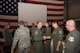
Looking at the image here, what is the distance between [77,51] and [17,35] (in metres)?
2.46

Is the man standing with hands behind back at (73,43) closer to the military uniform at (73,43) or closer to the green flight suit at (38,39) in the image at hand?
the military uniform at (73,43)

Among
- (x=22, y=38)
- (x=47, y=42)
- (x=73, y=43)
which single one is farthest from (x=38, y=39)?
(x=73, y=43)

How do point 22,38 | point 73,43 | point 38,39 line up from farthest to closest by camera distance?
A: point 38,39, point 22,38, point 73,43

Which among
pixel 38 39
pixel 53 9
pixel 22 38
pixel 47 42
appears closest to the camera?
pixel 22 38

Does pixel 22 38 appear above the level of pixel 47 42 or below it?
above

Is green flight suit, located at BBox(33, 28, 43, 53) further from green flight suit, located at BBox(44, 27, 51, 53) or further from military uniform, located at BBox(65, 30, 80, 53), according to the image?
military uniform, located at BBox(65, 30, 80, 53)

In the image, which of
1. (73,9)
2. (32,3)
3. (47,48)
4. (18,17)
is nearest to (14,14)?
(18,17)

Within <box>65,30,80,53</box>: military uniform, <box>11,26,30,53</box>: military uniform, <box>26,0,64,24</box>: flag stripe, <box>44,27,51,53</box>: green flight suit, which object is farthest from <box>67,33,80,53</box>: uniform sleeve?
<box>26,0,64,24</box>: flag stripe

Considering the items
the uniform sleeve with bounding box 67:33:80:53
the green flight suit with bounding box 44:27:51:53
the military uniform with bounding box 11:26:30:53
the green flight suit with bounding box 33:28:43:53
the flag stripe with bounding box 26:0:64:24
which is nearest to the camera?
the uniform sleeve with bounding box 67:33:80:53

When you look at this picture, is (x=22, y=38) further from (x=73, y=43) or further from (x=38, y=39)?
(x=73, y=43)

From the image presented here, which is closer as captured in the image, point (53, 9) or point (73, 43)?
point (73, 43)

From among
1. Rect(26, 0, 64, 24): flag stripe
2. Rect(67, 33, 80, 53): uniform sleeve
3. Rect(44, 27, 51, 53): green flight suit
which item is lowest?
Rect(44, 27, 51, 53): green flight suit

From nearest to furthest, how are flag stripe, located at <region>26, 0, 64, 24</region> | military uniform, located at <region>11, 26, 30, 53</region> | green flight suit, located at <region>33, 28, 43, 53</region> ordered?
1. military uniform, located at <region>11, 26, 30, 53</region>
2. green flight suit, located at <region>33, 28, 43, 53</region>
3. flag stripe, located at <region>26, 0, 64, 24</region>

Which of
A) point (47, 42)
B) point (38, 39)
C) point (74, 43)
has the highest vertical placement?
point (74, 43)
